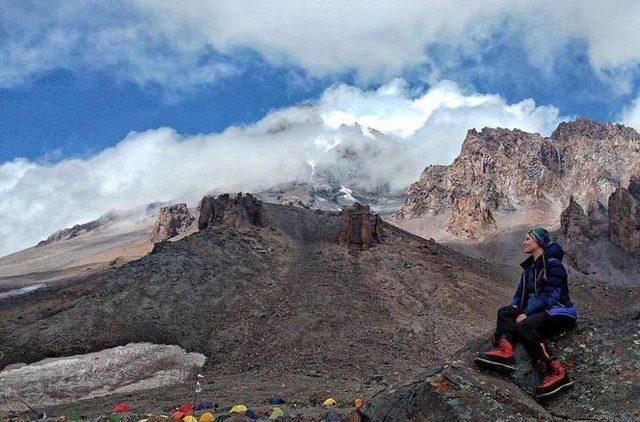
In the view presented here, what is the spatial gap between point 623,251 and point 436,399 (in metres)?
152

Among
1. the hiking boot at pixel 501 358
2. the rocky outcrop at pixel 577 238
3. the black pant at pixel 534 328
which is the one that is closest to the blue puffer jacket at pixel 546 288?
the black pant at pixel 534 328

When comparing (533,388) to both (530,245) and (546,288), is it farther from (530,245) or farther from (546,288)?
(530,245)

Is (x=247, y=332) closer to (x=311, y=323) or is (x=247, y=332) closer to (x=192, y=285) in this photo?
(x=311, y=323)

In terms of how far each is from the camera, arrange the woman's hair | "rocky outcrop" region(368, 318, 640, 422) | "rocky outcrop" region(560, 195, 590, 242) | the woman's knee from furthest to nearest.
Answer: "rocky outcrop" region(560, 195, 590, 242) < the woman's hair < the woman's knee < "rocky outcrop" region(368, 318, 640, 422)

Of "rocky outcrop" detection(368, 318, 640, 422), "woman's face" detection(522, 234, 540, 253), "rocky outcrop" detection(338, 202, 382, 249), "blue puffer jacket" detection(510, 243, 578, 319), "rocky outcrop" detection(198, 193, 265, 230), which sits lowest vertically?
"rocky outcrop" detection(368, 318, 640, 422)

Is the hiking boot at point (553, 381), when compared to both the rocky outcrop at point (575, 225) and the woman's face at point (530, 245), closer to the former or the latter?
the woman's face at point (530, 245)

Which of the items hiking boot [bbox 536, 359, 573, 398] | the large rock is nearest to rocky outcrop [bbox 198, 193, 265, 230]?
the large rock

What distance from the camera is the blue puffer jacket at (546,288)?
8.80 meters

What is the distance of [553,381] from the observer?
318 inches

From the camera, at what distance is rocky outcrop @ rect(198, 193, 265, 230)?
69.3m

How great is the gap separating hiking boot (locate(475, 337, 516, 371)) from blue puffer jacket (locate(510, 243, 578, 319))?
0.68 meters

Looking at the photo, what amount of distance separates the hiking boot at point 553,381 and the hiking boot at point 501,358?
506mm

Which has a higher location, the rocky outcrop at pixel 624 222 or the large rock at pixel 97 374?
the rocky outcrop at pixel 624 222

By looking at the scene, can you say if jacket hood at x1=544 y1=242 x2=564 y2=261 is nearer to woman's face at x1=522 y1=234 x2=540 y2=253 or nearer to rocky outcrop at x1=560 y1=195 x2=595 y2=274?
woman's face at x1=522 y1=234 x2=540 y2=253
